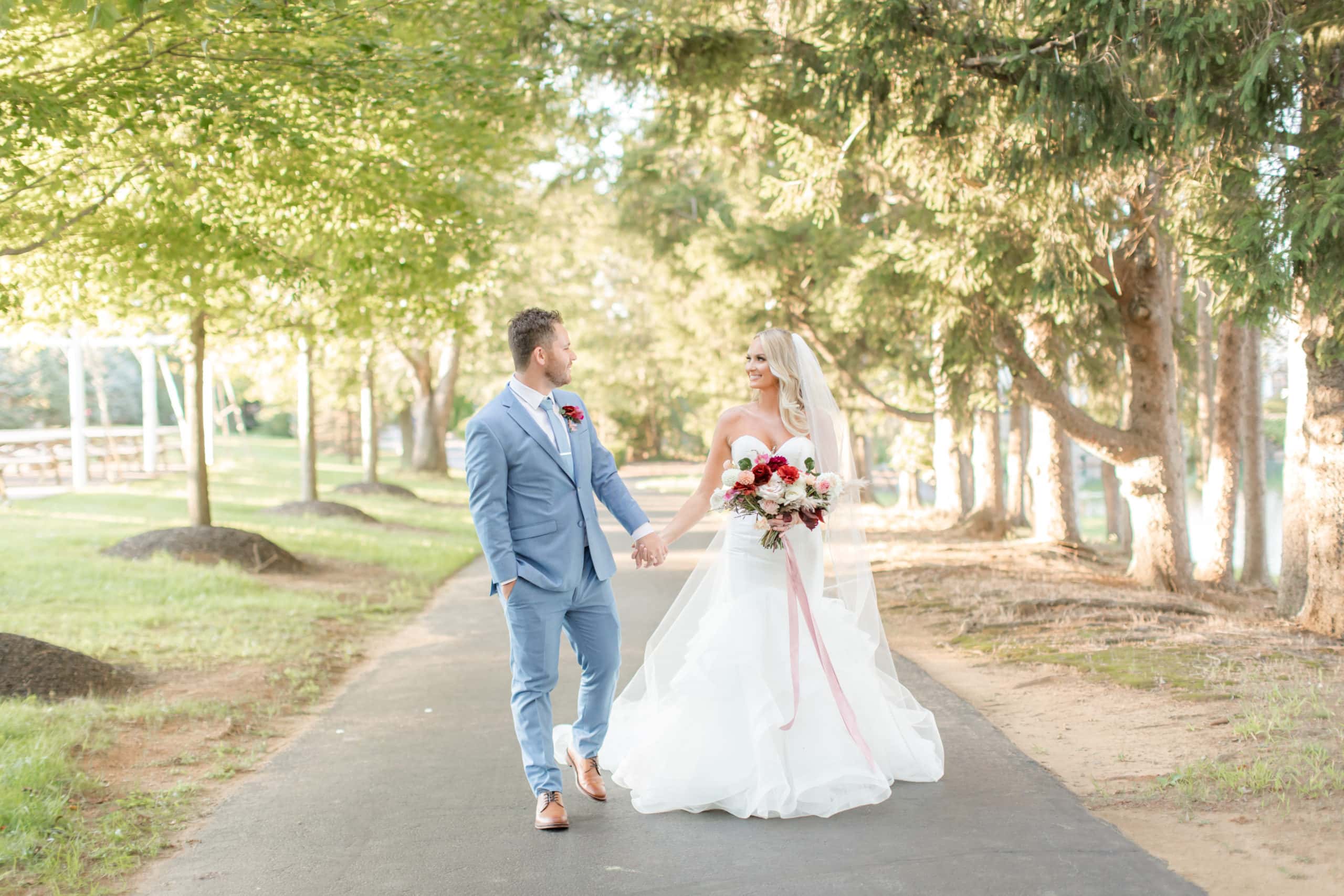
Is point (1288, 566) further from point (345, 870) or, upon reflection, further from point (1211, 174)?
point (345, 870)

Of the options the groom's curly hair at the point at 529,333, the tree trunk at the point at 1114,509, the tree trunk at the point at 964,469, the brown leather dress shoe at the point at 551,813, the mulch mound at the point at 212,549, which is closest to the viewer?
the brown leather dress shoe at the point at 551,813

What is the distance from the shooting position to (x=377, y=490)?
92.6 ft

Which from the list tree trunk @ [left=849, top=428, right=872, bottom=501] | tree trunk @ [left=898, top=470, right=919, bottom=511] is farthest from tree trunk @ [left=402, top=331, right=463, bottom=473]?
tree trunk @ [left=898, top=470, right=919, bottom=511]

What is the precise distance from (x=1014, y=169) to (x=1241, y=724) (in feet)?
18.0

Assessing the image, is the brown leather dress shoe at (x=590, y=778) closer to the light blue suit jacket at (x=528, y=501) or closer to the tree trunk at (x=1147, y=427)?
the light blue suit jacket at (x=528, y=501)

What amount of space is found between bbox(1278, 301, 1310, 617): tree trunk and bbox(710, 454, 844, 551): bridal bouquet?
6.69 metres

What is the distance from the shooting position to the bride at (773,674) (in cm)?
562

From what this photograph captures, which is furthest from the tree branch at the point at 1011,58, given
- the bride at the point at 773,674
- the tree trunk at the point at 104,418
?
the tree trunk at the point at 104,418

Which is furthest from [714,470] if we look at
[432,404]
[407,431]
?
[407,431]

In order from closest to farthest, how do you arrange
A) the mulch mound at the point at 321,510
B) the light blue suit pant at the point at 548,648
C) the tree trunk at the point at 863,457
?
the light blue suit pant at the point at 548,648
the mulch mound at the point at 321,510
the tree trunk at the point at 863,457

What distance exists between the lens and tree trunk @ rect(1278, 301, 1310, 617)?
11289mm

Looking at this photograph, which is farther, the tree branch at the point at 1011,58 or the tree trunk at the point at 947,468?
the tree trunk at the point at 947,468

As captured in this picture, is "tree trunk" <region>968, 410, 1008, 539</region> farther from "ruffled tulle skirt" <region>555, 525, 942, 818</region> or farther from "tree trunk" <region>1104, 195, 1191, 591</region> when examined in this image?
"ruffled tulle skirt" <region>555, 525, 942, 818</region>

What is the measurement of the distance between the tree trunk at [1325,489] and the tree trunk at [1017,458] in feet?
35.1
